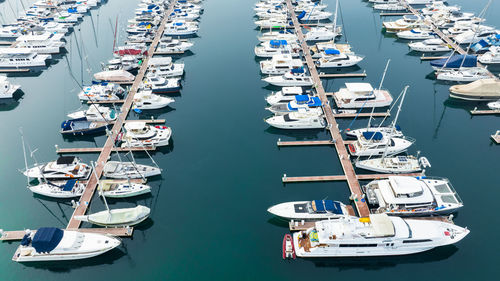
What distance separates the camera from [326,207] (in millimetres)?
39969

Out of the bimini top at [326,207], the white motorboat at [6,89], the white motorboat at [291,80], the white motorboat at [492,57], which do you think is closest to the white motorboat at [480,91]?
the white motorboat at [492,57]

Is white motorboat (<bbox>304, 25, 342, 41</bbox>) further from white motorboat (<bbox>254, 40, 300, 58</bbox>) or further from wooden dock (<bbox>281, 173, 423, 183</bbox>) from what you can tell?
wooden dock (<bbox>281, 173, 423, 183</bbox>)

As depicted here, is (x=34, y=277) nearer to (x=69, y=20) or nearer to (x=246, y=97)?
(x=246, y=97)

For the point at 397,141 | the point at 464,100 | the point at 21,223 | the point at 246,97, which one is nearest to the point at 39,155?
the point at 21,223

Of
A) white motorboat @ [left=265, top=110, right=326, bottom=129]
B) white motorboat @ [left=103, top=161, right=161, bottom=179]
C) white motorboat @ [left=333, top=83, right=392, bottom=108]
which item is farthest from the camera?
white motorboat @ [left=333, top=83, right=392, bottom=108]

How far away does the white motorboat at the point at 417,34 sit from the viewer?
287ft

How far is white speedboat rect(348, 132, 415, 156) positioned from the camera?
4956 centimetres

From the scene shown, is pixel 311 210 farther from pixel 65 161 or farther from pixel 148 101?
pixel 148 101

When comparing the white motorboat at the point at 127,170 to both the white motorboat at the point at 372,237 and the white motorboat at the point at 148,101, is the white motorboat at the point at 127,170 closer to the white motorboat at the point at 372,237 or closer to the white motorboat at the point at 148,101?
the white motorboat at the point at 148,101

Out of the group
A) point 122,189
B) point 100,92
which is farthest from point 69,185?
point 100,92

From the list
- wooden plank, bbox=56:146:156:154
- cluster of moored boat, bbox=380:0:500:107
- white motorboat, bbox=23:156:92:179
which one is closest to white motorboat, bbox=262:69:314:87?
cluster of moored boat, bbox=380:0:500:107

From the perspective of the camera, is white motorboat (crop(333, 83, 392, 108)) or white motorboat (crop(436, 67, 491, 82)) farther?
white motorboat (crop(436, 67, 491, 82))

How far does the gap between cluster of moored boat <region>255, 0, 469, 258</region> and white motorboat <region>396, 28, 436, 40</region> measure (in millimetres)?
36053

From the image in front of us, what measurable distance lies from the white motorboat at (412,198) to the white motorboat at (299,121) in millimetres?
17696
